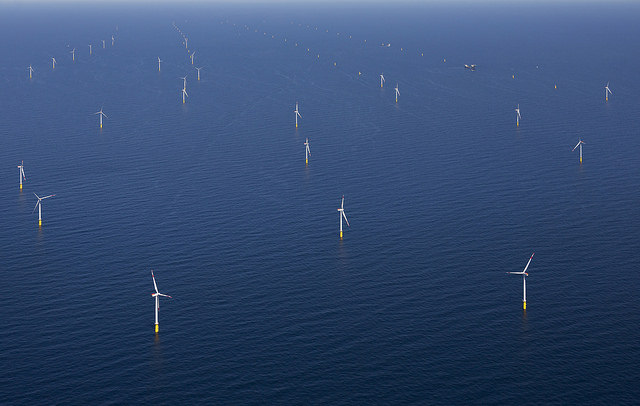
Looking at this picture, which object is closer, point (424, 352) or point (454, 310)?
point (424, 352)

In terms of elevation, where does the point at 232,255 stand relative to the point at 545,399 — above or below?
above

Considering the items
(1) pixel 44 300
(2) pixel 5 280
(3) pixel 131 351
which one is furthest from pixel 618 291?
(2) pixel 5 280

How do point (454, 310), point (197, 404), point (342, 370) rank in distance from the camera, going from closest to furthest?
point (197, 404) → point (342, 370) → point (454, 310)

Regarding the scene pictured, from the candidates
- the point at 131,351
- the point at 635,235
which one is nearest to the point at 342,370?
the point at 131,351

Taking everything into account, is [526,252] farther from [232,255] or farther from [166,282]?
[166,282]

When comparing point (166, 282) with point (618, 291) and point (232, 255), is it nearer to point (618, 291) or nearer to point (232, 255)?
point (232, 255)

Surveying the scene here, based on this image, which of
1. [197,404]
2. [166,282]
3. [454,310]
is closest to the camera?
[197,404]

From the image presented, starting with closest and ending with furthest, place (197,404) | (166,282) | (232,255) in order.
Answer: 1. (197,404)
2. (166,282)
3. (232,255)

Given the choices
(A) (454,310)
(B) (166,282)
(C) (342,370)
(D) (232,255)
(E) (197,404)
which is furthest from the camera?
(D) (232,255)

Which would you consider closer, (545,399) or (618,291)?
(545,399)
